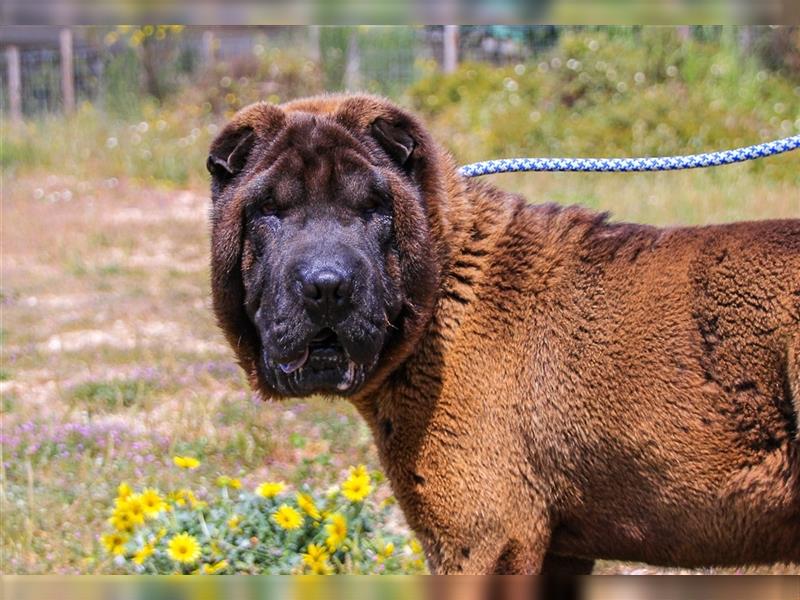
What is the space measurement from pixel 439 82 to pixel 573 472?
11438 mm

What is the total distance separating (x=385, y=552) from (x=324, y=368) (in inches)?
54.6

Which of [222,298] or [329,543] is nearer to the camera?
[222,298]

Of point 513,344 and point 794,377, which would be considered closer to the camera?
point 794,377

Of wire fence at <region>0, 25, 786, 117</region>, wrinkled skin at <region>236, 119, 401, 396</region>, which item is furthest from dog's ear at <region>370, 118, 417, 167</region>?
wire fence at <region>0, 25, 786, 117</region>

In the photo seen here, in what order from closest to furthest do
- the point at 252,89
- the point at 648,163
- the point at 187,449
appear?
the point at 648,163, the point at 187,449, the point at 252,89

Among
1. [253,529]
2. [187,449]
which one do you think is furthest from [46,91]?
[253,529]

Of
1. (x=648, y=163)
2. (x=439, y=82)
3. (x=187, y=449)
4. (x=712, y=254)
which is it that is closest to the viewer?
(x=712, y=254)

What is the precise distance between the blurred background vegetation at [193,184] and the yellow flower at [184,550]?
0.26 meters

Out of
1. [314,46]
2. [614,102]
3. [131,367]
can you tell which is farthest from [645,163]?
[314,46]

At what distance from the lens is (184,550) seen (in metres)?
4.08

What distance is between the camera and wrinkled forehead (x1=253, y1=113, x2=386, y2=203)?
3.15 meters

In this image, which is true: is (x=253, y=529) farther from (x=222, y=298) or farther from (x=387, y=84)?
(x=387, y=84)

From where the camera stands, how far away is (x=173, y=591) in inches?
130

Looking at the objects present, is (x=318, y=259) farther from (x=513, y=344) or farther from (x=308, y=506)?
(x=308, y=506)
